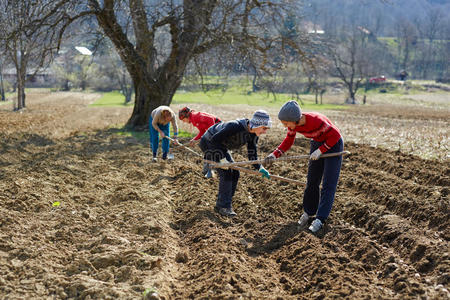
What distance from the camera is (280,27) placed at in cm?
1446

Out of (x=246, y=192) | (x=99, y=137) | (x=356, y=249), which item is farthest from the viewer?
(x=99, y=137)

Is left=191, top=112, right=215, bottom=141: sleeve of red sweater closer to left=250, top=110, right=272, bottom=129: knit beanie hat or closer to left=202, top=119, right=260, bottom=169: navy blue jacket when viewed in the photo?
left=202, top=119, right=260, bottom=169: navy blue jacket

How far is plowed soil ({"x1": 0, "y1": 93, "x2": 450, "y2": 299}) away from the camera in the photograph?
12.7ft

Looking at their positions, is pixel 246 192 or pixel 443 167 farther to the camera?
pixel 443 167

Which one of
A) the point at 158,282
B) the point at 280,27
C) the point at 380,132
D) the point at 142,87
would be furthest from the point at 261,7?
the point at 158,282

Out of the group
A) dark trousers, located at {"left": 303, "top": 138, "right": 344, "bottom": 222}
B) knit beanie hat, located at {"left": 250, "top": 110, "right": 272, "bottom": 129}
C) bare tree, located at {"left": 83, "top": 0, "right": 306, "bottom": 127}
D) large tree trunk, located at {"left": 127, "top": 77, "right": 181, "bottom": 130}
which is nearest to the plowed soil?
dark trousers, located at {"left": 303, "top": 138, "right": 344, "bottom": 222}

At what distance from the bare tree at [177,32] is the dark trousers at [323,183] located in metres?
8.32

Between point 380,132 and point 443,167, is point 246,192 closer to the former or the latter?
point 443,167

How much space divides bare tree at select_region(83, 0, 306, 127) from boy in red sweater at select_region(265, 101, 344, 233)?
8310mm

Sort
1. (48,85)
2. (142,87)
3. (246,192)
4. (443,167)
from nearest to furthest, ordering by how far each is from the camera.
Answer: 1. (246,192)
2. (443,167)
3. (142,87)
4. (48,85)

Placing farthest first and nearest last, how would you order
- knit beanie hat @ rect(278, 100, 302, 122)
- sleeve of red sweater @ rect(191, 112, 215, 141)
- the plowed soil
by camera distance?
1. sleeve of red sweater @ rect(191, 112, 215, 141)
2. knit beanie hat @ rect(278, 100, 302, 122)
3. the plowed soil

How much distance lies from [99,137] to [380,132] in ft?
35.1

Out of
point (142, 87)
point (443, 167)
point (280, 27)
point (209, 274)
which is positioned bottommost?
point (209, 274)

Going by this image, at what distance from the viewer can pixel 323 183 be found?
518 cm
